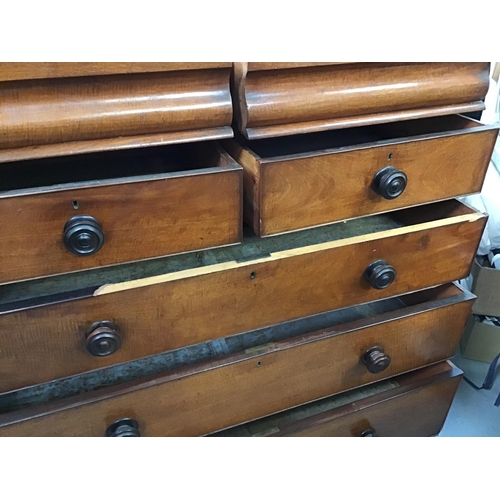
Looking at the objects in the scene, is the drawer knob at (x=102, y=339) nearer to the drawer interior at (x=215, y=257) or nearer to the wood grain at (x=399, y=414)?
the drawer interior at (x=215, y=257)

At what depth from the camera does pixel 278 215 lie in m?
0.64

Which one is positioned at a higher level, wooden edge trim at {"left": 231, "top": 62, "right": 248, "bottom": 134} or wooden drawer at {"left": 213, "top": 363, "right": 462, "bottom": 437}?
wooden edge trim at {"left": 231, "top": 62, "right": 248, "bottom": 134}

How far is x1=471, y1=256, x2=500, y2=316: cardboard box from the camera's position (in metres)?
1.14

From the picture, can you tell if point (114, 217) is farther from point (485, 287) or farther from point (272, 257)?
point (485, 287)

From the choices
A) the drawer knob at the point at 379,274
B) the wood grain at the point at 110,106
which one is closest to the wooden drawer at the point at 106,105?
the wood grain at the point at 110,106

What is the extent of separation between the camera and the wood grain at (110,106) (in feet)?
1.61

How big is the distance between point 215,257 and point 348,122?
0.27 m

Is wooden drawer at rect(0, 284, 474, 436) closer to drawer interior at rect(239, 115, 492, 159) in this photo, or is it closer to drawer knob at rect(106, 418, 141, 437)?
drawer knob at rect(106, 418, 141, 437)

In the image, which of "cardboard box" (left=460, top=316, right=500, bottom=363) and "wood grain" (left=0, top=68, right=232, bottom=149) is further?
"cardboard box" (left=460, top=316, right=500, bottom=363)

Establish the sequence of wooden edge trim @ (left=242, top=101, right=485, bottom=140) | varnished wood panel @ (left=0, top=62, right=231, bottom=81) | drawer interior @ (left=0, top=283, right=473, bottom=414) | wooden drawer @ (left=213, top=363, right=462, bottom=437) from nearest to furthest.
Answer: varnished wood panel @ (left=0, top=62, right=231, bottom=81) → wooden edge trim @ (left=242, top=101, right=485, bottom=140) → drawer interior @ (left=0, top=283, right=473, bottom=414) → wooden drawer @ (left=213, top=363, right=462, bottom=437)

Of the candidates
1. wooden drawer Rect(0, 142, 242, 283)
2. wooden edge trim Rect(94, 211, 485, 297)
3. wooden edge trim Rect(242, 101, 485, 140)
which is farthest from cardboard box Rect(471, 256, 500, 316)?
wooden drawer Rect(0, 142, 242, 283)

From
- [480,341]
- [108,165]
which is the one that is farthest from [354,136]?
[480,341]

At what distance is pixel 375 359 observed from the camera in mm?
795

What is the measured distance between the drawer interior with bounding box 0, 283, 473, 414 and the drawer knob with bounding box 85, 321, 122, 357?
0.10m
